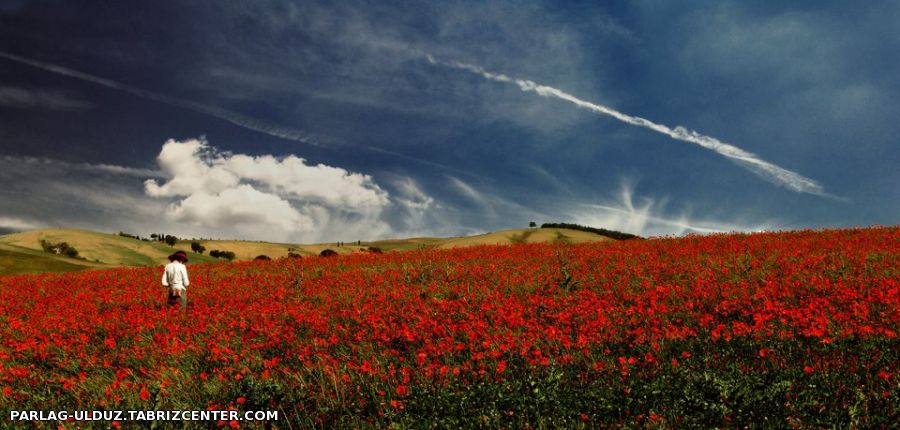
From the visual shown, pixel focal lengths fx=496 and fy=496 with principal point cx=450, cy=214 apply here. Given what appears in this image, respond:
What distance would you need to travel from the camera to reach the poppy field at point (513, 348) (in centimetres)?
508

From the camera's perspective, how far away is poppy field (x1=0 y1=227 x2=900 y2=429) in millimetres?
5078

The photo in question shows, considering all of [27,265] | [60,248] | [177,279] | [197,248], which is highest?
[197,248]

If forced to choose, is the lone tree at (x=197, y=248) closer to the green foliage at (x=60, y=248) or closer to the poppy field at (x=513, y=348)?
the green foliage at (x=60, y=248)

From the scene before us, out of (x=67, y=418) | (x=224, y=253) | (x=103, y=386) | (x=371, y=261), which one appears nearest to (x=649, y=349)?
(x=67, y=418)

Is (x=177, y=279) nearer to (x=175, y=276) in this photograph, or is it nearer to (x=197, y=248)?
(x=175, y=276)

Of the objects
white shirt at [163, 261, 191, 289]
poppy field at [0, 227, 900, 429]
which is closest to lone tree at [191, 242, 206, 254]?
poppy field at [0, 227, 900, 429]

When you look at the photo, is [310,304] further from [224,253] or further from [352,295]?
[224,253]

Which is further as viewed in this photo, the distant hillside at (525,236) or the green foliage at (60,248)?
the green foliage at (60,248)

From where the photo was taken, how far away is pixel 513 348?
7414 millimetres

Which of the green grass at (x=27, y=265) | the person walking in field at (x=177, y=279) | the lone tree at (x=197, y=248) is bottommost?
the person walking in field at (x=177, y=279)

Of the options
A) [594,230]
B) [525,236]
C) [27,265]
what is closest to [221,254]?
[27,265]

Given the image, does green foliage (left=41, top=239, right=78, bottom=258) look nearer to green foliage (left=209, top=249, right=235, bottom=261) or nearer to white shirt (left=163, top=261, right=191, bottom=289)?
green foliage (left=209, top=249, right=235, bottom=261)

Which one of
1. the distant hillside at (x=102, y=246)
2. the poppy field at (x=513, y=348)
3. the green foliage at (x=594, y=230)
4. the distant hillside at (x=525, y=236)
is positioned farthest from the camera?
the distant hillside at (x=102, y=246)

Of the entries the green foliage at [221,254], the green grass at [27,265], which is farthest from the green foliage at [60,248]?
the green grass at [27,265]
